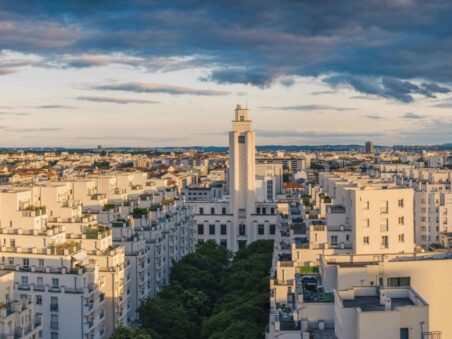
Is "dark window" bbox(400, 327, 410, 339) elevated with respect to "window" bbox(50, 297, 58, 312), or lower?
elevated

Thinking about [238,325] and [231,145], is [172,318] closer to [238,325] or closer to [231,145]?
[238,325]

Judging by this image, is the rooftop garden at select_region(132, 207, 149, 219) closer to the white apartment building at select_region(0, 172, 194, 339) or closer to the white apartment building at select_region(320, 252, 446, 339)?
the white apartment building at select_region(0, 172, 194, 339)

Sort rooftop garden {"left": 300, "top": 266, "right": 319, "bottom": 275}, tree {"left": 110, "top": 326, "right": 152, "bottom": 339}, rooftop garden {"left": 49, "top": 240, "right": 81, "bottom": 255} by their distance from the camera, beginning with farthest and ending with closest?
rooftop garden {"left": 49, "top": 240, "right": 81, "bottom": 255} → tree {"left": 110, "top": 326, "right": 152, "bottom": 339} → rooftop garden {"left": 300, "top": 266, "right": 319, "bottom": 275}

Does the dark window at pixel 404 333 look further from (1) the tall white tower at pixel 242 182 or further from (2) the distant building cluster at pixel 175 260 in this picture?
(1) the tall white tower at pixel 242 182

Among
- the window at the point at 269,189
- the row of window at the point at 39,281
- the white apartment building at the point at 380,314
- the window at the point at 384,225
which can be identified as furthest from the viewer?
the window at the point at 269,189

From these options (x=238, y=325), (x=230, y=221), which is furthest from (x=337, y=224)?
(x=230, y=221)

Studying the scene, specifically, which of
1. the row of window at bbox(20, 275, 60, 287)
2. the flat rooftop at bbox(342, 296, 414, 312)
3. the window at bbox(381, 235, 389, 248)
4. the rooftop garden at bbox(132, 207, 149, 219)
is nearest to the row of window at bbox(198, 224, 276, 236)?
the rooftop garden at bbox(132, 207, 149, 219)

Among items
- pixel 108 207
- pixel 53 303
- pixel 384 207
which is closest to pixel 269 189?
pixel 108 207

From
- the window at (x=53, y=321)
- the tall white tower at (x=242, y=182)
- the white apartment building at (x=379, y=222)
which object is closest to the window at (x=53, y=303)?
the window at (x=53, y=321)
